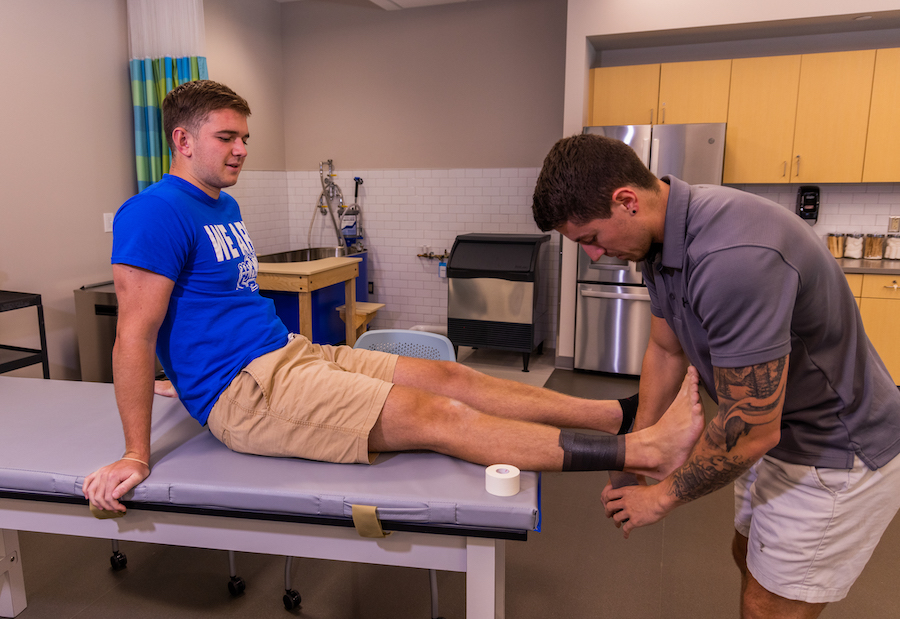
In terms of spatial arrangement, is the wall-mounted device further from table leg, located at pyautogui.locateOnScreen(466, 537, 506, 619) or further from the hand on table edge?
the hand on table edge

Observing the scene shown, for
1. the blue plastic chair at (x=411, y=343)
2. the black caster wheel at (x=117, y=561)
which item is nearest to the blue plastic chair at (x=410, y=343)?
the blue plastic chair at (x=411, y=343)

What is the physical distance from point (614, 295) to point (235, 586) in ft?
9.56

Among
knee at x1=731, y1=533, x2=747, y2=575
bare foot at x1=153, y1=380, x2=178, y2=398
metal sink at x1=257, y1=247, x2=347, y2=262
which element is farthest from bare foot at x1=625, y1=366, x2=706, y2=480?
metal sink at x1=257, y1=247, x2=347, y2=262

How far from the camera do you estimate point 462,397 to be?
68.1 inches

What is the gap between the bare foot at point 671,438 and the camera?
1337mm

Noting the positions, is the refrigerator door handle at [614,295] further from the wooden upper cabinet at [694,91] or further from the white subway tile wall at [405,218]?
the wooden upper cabinet at [694,91]

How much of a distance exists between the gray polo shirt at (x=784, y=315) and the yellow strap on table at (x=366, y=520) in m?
0.73

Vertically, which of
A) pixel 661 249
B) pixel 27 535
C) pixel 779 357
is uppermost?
pixel 661 249

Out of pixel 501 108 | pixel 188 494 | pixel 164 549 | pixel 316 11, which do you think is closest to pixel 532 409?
pixel 188 494

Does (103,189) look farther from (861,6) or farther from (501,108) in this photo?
(861,6)

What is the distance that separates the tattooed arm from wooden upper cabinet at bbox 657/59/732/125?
129 inches

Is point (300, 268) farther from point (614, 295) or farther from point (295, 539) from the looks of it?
point (295, 539)

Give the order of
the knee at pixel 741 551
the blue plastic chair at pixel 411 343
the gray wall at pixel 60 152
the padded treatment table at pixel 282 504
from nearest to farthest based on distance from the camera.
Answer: the padded treatment table at pixel 282 504 < the knee at pixel 741 551 < the blue plastic chair at pixel 411 343 < the gray wall at pixel 60 152

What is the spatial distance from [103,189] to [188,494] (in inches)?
118
